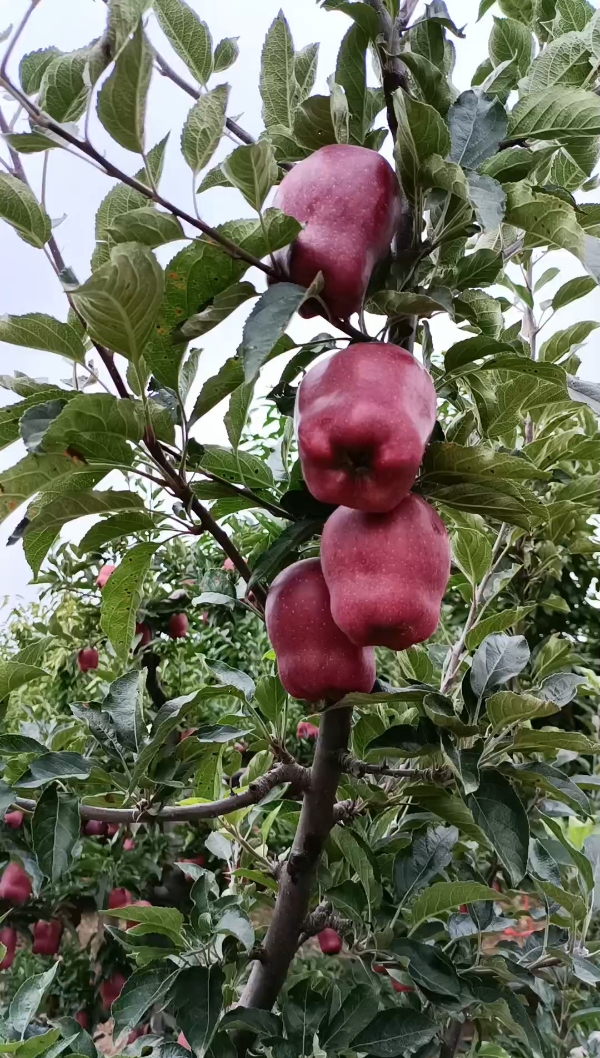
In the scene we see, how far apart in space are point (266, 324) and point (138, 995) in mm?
455

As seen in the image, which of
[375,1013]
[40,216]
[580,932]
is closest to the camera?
[40,216]

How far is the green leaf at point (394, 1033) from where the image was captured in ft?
1.78

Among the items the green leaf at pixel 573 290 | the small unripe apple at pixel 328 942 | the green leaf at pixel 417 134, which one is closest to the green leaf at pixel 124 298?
the green leaf at pixel 417 134

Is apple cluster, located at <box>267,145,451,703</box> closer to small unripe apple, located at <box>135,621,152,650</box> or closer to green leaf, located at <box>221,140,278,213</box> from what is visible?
green leaf, located at <box>221,140,278,213</box>

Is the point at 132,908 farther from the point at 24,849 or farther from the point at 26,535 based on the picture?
the point at 26,535

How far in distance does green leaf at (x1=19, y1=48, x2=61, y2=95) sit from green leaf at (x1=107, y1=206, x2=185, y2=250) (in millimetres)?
155

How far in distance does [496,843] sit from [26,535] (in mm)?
323

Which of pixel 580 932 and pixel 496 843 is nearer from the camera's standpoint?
pixel 496 843

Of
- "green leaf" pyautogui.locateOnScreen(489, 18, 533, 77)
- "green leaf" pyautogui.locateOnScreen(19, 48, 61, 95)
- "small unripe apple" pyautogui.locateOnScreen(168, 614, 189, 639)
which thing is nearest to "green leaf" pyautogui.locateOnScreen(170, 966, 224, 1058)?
"green leaf" pyautogui.locateOnScreen(19, 48, 61, 95)

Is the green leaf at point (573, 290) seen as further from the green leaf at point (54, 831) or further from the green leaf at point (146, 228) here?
the green leaf at point (54, 831)

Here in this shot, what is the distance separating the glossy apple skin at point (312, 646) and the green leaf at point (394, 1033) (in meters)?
0.24

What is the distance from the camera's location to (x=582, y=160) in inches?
20.5

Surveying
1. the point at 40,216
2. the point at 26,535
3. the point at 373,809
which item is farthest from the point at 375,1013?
the point at 40,216

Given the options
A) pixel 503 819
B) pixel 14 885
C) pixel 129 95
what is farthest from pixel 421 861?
pixel 14 885
